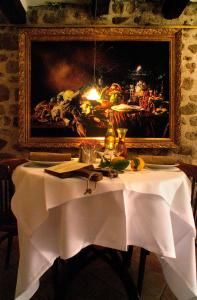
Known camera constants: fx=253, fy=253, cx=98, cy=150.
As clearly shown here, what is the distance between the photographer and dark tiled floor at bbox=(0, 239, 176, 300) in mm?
1597

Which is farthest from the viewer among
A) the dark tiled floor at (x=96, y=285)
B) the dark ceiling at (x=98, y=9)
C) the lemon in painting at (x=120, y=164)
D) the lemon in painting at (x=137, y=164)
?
the dark ceiling at (x=98, y=9)

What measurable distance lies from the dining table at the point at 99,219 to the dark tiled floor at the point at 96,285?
0.41 meters

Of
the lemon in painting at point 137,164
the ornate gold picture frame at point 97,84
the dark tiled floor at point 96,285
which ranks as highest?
the ornate gold picture frame at point 97,84

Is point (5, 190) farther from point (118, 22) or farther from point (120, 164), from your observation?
point (118, 22)

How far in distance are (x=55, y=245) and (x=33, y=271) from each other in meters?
0.16

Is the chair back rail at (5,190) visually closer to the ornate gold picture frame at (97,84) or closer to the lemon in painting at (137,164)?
the lemon in painting at (137,164)

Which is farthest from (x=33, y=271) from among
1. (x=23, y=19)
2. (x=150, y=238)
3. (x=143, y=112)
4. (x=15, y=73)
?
(x=23, y=19)

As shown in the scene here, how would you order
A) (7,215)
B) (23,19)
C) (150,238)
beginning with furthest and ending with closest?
(23,19)
(7,215)
(150,238)

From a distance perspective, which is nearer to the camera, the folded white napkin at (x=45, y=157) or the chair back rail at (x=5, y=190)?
the folded white napkin at (x=45, y=157)

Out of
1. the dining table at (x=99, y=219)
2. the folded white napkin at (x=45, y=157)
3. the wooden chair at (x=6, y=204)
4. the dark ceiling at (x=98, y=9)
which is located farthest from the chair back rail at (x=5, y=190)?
the dark ceiling at (x=98, y=9)

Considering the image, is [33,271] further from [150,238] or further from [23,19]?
[23,19]

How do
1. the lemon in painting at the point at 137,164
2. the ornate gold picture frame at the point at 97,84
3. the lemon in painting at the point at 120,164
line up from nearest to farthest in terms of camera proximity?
the lemon in painting at the point at 120,164
the lemon in painting at the point at 137,164
the ornate gold picture frame at the point at 97,84

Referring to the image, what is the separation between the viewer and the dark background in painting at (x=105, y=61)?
2682mm

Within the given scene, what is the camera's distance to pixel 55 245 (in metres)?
1.24
